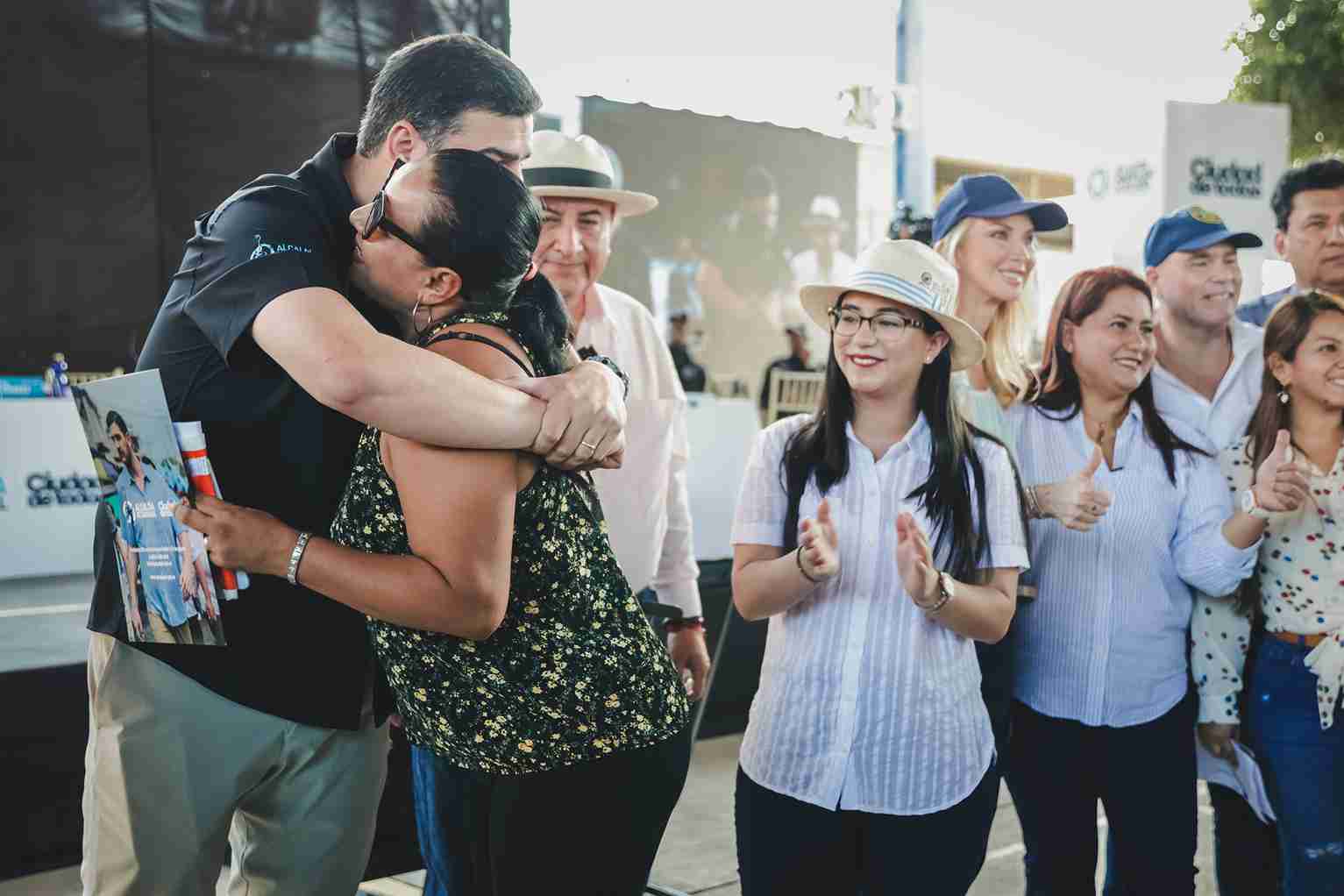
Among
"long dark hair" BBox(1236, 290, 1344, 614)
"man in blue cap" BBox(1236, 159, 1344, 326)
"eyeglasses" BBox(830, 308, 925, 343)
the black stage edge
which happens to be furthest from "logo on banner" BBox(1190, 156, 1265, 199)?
the black stage edge

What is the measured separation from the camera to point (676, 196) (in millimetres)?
14102

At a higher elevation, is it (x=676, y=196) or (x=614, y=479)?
(x=676, y=196)

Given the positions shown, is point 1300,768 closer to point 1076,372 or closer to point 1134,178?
point 1076,372

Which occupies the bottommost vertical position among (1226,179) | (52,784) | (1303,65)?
(52,784)

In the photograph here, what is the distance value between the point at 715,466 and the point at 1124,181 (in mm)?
3350

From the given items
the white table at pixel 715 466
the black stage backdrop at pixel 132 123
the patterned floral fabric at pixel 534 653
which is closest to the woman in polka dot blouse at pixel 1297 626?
the patterned floral fabric at pixel 534 653

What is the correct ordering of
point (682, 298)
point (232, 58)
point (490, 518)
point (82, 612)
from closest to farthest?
point (490, 518) < point (82, 612) < point (232, 58) < point (682, 298)

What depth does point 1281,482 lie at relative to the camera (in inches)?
93.2

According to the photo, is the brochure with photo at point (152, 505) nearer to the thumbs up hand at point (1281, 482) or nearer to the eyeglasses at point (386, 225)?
the eyeglasses at point (386, 225)

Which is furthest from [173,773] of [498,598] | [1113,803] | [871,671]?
[1113,803]

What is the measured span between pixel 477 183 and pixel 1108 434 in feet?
5.61

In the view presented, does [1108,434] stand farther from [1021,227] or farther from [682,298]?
[682,298]

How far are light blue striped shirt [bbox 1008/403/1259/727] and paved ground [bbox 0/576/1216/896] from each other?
1.32 metres

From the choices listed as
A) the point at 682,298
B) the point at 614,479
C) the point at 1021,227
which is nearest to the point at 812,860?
the point at 614,479
